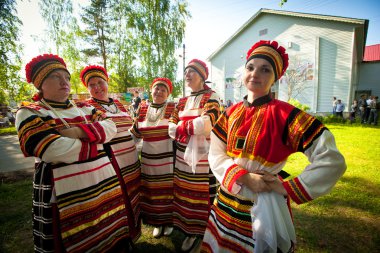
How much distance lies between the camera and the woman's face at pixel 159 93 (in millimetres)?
3014

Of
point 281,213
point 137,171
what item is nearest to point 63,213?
point 137,171

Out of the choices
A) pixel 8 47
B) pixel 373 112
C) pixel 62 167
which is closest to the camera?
pixel 62 167

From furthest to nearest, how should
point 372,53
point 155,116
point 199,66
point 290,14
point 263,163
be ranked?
point 372,53, point 290,14, point 155,116, point 199,66, point 263,163

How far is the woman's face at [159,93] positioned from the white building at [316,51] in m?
15.5

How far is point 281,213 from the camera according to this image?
4.15 ft

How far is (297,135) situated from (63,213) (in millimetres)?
2020

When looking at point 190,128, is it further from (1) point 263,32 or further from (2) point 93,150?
(1) point 263,32

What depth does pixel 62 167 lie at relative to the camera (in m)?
1.74

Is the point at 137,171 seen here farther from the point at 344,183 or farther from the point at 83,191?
the point at 344,183

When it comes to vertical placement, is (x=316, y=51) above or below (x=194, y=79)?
above

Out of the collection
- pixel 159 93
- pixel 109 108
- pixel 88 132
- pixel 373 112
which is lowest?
pixel 373 112

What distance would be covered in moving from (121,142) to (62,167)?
38.0 inches

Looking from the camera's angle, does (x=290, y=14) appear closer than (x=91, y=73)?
No

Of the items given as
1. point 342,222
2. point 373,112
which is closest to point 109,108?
point 342,222
